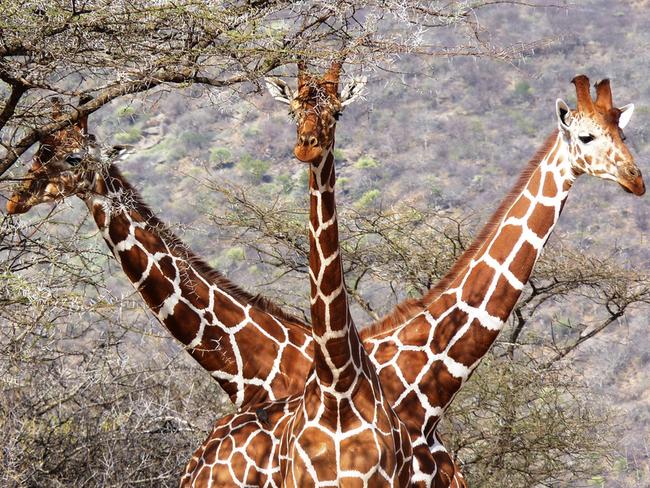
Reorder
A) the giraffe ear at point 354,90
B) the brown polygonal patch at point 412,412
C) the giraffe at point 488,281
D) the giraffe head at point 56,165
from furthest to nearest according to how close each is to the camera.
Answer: the giraffe at point 488,281 → the brown polygonal patch at point 412,412 → the giraffe head at point 56,165 → the giraffe ear at point 354,90

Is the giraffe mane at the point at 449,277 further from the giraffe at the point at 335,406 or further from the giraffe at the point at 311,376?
the giraffe at the point at 335,406

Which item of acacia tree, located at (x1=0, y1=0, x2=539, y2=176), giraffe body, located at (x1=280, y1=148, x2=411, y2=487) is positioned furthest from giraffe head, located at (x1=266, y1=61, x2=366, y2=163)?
giraffe body, located at (x1=280, y1=148, x2=411, y2=487)

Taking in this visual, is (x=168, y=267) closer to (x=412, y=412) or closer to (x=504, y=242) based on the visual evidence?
(x=412, y=412)

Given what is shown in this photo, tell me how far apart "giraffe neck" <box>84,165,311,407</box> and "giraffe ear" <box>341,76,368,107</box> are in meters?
1.94

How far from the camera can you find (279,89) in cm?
502

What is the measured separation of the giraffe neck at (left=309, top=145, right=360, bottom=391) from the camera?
17.6 ft

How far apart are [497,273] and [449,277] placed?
29 centimetres

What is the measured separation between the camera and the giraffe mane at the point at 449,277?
22.2 feet

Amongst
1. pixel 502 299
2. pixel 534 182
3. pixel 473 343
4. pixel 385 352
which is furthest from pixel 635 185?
pixel 385 352

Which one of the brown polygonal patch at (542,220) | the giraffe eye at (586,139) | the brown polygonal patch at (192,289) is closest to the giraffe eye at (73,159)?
the brown polygonal patch at (192,289)

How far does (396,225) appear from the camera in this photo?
37.9 ft

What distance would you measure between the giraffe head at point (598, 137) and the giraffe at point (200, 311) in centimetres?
188

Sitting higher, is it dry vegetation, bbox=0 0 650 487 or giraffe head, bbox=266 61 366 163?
giraffe head, bbox=266 61 366 163

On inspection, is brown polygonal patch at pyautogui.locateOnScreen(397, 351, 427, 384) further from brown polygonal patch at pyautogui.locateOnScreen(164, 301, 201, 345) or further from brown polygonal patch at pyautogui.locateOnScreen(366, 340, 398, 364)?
brown polygonal patch at pyautogui.locateOnScreen(164, 301, 201, 345)
